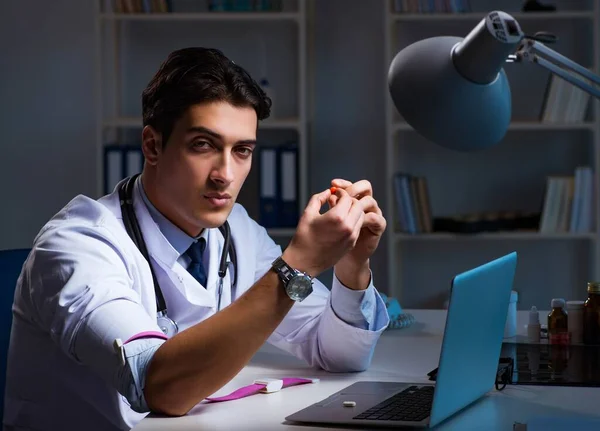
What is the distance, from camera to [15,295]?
1.65 m

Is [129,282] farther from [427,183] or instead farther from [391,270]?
[427,183]

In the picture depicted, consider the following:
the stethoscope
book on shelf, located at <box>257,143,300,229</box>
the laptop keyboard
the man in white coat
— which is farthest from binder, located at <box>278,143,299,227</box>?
the laptop keyboard

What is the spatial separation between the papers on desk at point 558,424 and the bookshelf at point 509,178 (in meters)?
2.72

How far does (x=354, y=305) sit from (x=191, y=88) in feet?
1.58

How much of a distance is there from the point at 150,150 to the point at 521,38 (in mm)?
648

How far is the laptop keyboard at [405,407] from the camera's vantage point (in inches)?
51.6

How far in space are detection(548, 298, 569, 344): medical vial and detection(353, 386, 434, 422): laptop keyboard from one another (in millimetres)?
521

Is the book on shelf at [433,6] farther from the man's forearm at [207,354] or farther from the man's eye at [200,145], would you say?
A: the man's forearm at [207,354]

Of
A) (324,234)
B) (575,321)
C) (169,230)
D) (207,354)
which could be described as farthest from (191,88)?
(575,321)

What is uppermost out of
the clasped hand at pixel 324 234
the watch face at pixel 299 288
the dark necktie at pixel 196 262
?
the clasped hand at pixel 324 234

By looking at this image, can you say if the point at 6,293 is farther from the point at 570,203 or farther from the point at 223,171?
the point at 570,203

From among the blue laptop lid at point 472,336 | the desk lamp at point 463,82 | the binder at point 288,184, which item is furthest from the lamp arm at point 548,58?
the binder at point 288,184

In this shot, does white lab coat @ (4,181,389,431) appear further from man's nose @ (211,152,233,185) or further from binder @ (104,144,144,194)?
binder @ (104,144,144,194)

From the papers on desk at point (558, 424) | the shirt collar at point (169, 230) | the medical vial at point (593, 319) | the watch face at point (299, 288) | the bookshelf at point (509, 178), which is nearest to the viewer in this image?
the papers on desk at point (558, 424)
